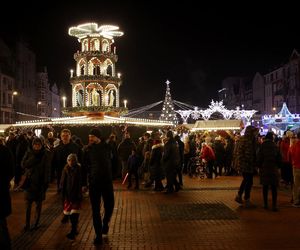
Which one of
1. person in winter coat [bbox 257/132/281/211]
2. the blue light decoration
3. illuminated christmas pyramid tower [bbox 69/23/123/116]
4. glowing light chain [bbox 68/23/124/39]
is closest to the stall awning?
illuminated christmas pyramid tower [bbox 69/23/123/116]

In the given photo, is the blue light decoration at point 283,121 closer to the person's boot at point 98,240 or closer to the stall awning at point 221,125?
the stall awning at point 221,125

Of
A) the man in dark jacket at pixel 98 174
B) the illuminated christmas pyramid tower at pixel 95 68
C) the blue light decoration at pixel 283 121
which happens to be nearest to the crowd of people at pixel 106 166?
the man in dark jacket at pixel 98 174

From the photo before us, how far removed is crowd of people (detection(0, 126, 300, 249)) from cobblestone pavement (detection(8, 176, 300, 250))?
339mm

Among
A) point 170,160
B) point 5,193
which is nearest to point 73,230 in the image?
point 5,193

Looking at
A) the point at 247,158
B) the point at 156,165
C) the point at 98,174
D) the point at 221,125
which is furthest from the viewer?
the point at 221,125

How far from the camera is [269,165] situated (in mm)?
11656

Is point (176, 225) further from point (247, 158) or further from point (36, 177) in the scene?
point (247, 158)

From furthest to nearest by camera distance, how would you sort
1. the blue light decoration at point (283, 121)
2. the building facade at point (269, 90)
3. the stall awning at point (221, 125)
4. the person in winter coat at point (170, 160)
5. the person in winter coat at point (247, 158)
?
the building facade at point (269, 90) < the blue light decoration at point (283, 121) < the stall awning at point (221, 125) < the person in winter coat at point (170, 160) < the person in winter coat at point (247, 158)

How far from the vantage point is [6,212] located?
22.2ft

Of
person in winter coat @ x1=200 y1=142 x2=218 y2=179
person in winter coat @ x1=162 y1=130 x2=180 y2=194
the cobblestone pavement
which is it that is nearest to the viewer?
the cobblestone pavement

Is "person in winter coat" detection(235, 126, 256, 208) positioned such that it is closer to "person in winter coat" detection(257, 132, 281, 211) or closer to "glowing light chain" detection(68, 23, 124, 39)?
"person in winter coat" detection(257, 132, 281, 211)

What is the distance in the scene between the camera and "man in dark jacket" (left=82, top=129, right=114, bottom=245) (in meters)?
8.51

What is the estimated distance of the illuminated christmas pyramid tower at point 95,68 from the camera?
30.1 m

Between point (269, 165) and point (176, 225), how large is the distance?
10.1 feet
